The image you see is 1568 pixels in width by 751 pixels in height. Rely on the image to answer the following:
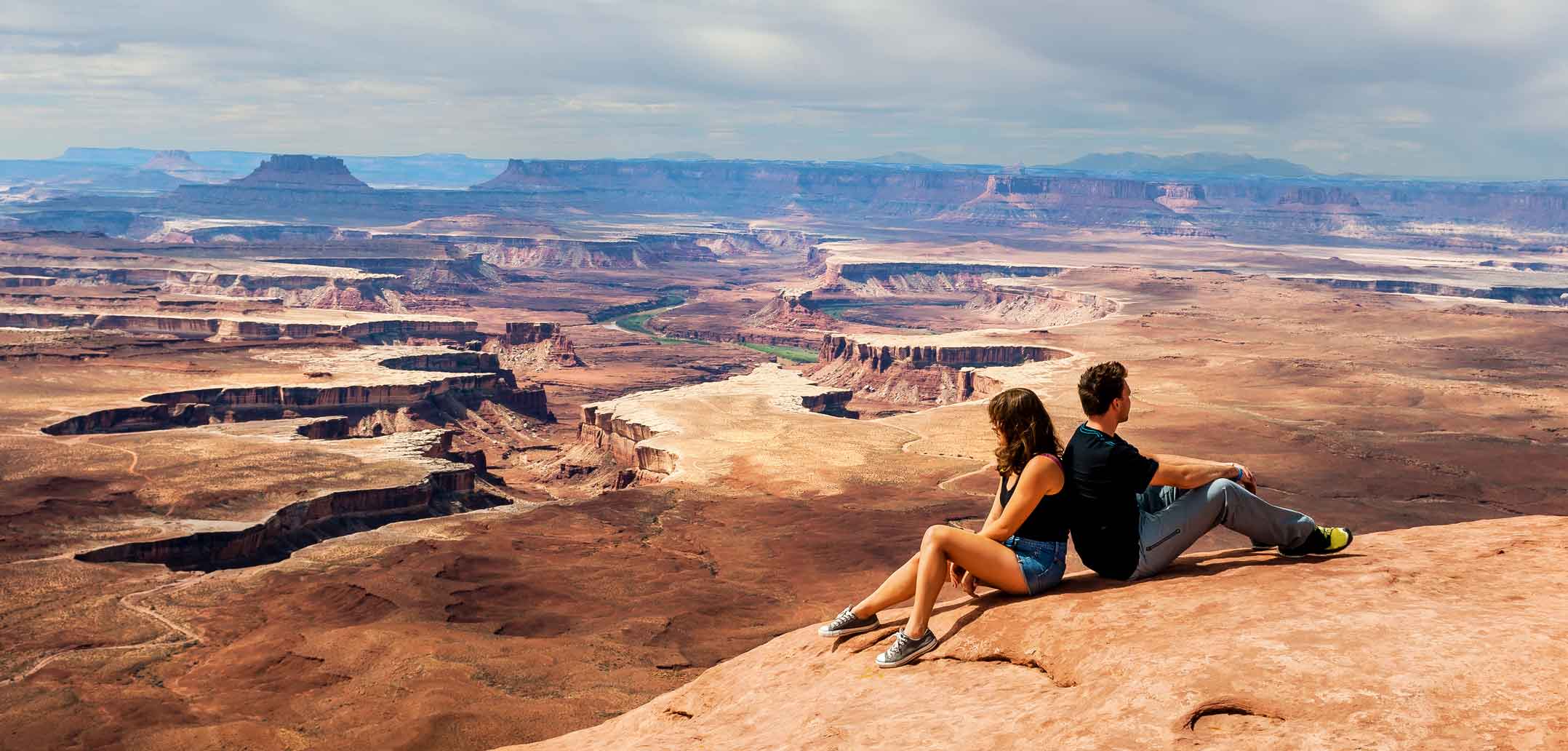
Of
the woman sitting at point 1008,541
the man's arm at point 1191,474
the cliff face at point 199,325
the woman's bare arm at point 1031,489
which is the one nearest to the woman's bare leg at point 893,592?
the woman sitting at point 1008,541

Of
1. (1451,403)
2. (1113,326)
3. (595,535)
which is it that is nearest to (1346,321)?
(1113,326)

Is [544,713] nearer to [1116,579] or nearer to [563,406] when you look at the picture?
[1116,579]

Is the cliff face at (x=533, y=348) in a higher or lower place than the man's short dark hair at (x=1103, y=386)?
lower

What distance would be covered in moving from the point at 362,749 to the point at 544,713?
462cm

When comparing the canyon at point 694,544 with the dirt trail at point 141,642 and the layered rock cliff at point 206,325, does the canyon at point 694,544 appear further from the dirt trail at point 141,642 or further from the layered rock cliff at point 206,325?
the layered rock cliff at point 206,325

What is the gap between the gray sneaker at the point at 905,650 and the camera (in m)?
15.1

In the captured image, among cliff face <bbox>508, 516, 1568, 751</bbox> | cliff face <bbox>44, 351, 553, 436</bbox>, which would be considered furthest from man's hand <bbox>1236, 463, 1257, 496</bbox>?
cliff face <bbox>44, 351, 553, 436</bbox>

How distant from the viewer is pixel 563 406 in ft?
493

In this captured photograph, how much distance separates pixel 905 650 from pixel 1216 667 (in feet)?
12.8

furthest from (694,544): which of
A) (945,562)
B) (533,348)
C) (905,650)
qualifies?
(533,348)

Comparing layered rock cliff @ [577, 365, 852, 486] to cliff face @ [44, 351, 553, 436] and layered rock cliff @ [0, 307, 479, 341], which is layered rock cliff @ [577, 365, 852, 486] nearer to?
cliff face @ [44, 351, 553, 436]

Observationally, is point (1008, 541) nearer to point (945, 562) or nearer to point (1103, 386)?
point (945, 562)

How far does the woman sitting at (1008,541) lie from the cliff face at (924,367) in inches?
5157

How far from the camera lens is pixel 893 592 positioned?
1555 cm
